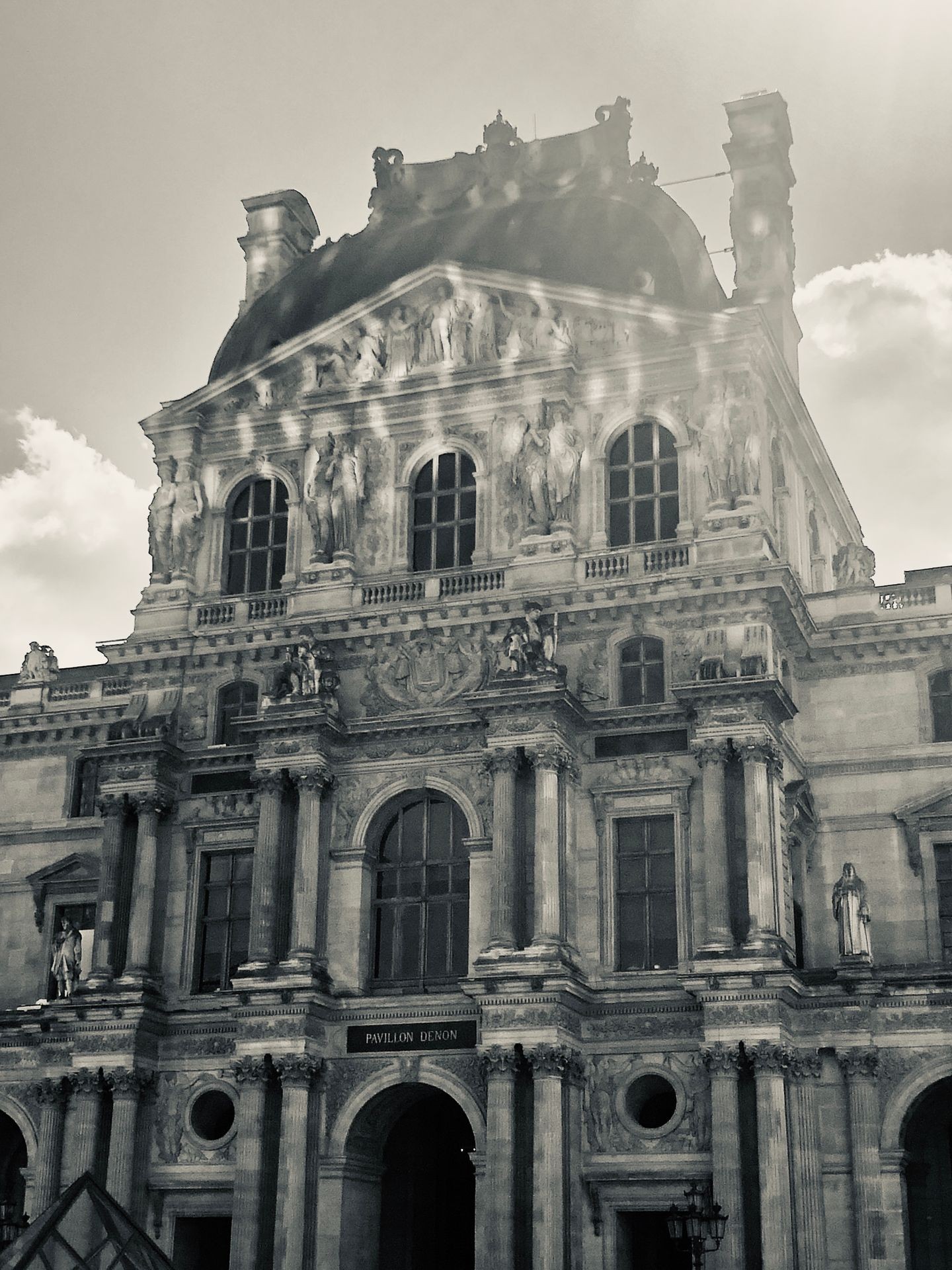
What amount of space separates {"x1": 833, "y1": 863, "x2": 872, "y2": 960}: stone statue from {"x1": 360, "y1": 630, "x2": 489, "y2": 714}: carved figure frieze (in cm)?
908

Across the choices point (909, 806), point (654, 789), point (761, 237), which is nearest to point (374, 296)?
point (761, 237)

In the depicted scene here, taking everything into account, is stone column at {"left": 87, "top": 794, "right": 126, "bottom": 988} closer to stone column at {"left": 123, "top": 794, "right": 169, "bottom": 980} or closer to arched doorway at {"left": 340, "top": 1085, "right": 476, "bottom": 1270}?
stone column at {"left": 123, "top": 794, "right": 169, "bottom": 980}

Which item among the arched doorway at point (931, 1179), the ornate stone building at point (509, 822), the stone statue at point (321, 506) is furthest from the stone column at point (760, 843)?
the stone statue at point (321, 506)

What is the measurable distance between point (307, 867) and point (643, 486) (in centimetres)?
1174

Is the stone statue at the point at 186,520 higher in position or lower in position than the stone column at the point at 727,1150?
higher

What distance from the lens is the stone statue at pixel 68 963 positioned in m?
44.4

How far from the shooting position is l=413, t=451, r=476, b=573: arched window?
148 feet

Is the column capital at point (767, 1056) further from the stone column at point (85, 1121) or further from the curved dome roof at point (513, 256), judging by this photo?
the curved dome roof at point (513, 256)

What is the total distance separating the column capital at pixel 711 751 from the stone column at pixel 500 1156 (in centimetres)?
721

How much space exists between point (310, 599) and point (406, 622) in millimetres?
2807

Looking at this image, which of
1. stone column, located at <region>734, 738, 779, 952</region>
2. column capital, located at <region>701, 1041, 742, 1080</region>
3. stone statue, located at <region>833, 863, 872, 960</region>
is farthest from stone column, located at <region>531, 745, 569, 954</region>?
stone statue, located at <region>833, 863, 872, 960</region>

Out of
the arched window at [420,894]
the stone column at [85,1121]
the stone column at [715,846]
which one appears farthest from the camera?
the stone column at [85,1121]

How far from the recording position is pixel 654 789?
40406mm

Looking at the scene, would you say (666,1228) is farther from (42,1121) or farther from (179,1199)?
(42,1121)
